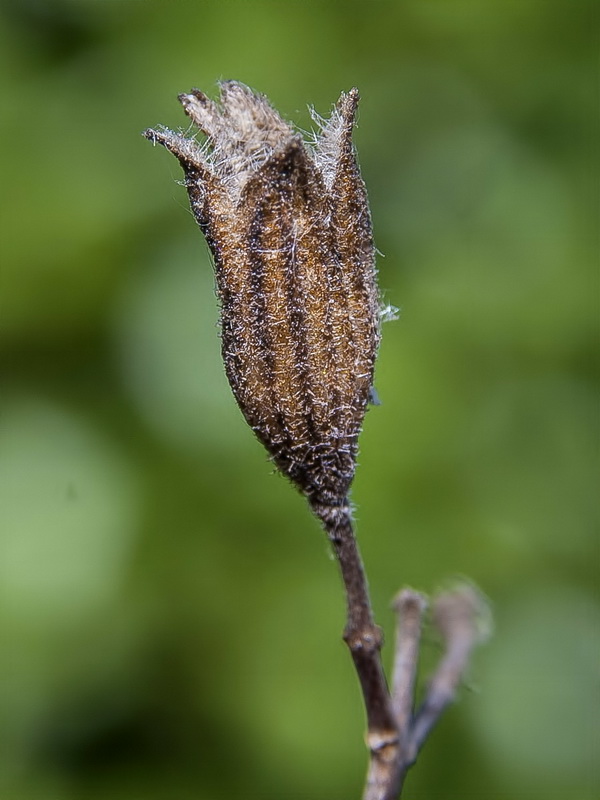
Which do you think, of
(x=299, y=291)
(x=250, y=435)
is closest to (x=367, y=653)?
(x=299, y=291)

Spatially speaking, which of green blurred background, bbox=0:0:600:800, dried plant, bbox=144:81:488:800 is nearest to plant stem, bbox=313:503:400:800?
dried plant, bbox=144:81:488:800

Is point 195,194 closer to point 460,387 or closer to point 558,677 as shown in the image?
point 460,387

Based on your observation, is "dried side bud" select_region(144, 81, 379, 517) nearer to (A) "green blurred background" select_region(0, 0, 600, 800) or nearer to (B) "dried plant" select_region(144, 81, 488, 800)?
(B) "dried plant" select_region(144, 81, 488, 800)

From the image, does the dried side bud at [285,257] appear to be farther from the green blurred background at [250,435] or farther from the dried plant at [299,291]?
the green blurred background at [250,435]

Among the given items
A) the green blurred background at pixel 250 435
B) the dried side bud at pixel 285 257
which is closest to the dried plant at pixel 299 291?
the dried side bud at pixel 285 257

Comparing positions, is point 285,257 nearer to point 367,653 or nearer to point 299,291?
point 299,291
